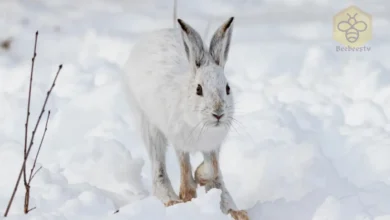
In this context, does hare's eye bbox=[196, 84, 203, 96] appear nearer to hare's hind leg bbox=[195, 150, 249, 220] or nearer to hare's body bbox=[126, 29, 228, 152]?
hare's body bbox=[126, 29, 228, 152]

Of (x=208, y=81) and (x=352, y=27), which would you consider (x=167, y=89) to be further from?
(x=352, y=27)

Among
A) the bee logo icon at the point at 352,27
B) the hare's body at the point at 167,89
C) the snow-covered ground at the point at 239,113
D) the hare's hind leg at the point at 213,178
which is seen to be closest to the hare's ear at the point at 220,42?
the hare's body at the point at 167,89

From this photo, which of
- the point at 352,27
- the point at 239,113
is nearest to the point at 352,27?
the point at 352,27

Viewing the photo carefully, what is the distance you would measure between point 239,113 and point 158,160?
1089mm

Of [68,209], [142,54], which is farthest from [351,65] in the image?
[68,209]

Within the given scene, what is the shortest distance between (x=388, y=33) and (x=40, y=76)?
2432 mm

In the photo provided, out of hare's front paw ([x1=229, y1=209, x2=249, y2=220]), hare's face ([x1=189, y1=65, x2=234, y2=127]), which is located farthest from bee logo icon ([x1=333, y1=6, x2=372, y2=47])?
hare's face ([x1=189, y1=65, x2=234, y2=127])

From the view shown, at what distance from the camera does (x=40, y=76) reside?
5.97 meters

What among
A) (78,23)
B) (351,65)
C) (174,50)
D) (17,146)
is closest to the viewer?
(174,50)

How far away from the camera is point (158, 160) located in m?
4.32

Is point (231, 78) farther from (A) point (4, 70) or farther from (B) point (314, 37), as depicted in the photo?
(A) point (4, 70)

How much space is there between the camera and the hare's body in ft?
12.7

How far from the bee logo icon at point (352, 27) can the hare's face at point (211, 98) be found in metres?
2.87

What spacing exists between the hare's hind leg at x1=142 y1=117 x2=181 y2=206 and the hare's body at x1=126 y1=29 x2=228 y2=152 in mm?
75
